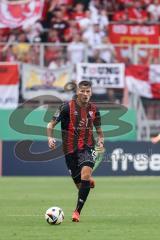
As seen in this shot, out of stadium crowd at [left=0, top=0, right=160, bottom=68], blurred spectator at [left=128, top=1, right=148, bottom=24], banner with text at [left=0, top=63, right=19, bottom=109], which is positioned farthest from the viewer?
blurred spectator at [left=128, top=1, right=148, bottom=24]

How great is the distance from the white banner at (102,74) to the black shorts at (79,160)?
12597mm

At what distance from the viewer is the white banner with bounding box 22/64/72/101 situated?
87.4 feet

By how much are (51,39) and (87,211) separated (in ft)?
43.0

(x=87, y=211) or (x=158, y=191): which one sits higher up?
(x=87, y=211)

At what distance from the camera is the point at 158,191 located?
2081 centimetres

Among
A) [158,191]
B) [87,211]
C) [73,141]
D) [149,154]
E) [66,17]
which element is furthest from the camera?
[66,17]

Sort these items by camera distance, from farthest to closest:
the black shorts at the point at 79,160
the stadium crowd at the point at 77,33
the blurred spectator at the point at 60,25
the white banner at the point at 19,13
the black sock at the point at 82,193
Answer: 1. the blurred spectator at the point at 60,25
2. the white banner at the point at 19,13
3. the stadium crowd at the point at 77,33
4. the black shorts at the point at 79,160
5. the black sock at the point at 82,193

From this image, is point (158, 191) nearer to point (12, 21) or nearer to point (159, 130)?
point (159, 130)

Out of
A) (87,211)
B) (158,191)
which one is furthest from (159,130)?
(87,211)

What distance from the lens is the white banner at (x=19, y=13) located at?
2706 centimetres

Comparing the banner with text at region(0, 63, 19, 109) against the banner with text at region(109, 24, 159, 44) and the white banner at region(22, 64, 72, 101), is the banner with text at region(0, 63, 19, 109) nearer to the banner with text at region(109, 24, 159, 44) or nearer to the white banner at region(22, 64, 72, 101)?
the white banner at region(22, 64, 72, 101)

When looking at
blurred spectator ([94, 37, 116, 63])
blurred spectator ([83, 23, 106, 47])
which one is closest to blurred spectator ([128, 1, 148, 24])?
blurred spectator ([83, 23, 106, 47])

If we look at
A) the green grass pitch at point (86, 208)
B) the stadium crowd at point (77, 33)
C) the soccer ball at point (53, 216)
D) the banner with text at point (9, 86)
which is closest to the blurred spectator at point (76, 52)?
the stadium crowd at point (77, 33)

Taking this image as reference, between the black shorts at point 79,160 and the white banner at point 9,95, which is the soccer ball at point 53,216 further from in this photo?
the white banner at point 9,95
